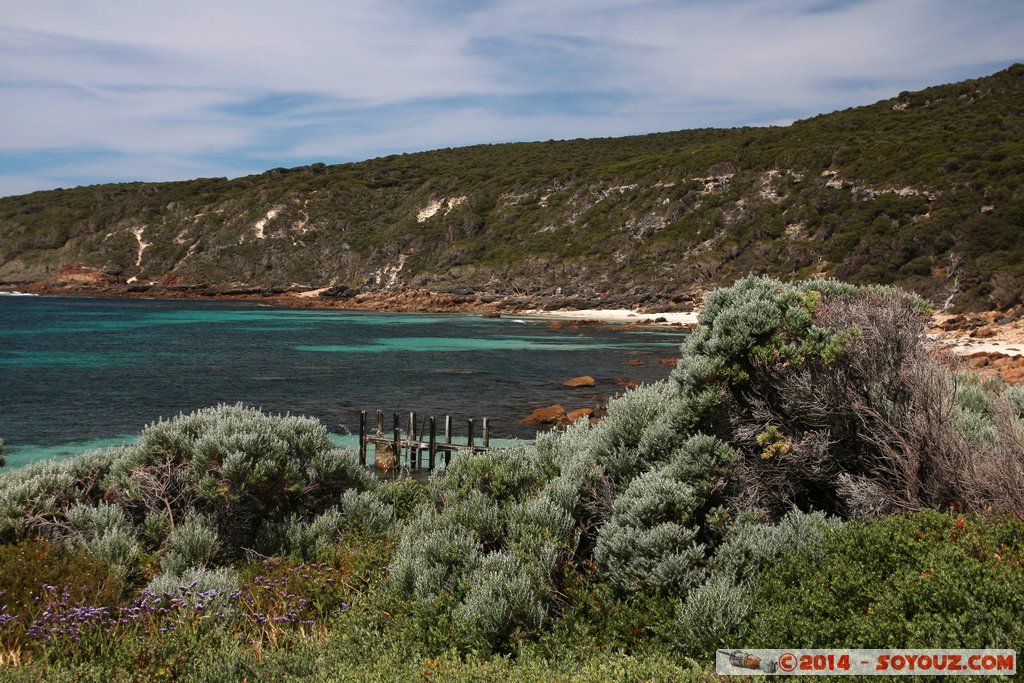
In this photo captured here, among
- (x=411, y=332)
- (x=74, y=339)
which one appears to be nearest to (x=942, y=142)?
(x=411, y=332)

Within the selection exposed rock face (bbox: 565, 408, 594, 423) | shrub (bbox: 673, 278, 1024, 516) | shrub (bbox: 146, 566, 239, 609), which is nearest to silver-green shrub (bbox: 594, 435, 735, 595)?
shrub (bbox: 673, 278, 1024, 516)

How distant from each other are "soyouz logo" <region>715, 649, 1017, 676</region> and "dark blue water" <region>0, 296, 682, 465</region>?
62.9ft

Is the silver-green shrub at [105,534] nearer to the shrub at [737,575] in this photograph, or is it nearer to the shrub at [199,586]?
the shrub at [199,586]

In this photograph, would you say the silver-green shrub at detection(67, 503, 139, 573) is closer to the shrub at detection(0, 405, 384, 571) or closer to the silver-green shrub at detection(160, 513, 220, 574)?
the shrub at detection(0, 405, 384, 571)

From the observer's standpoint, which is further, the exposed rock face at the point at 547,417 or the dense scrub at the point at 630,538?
the exposed rock face at the point at 547,417

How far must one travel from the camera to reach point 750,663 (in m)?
4.70

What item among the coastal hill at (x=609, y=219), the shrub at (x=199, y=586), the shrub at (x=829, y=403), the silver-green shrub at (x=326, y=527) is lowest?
the silver-green shrub at (x=326, y=527)

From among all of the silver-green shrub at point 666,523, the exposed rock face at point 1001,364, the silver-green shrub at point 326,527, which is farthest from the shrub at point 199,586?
the exposed rock face at point 1001,364

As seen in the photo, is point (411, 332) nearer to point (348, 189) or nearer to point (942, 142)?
point (942, 142)

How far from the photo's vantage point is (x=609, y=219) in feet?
332

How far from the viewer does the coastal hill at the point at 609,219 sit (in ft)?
219

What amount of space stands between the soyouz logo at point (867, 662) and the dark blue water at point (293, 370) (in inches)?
755

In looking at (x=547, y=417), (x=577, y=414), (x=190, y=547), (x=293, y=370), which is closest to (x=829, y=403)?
(x=190, y=547)

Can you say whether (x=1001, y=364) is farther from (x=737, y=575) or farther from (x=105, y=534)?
(x=105, y=534)
